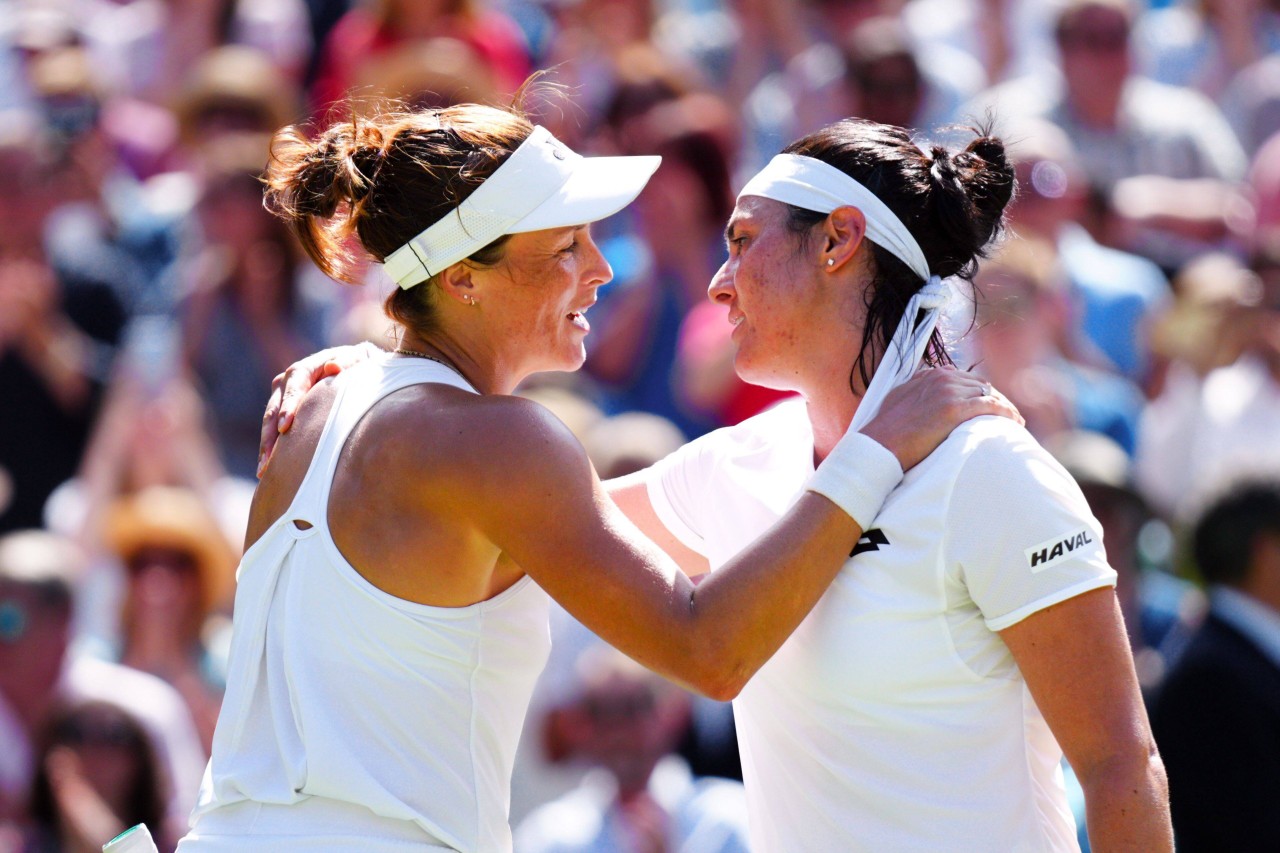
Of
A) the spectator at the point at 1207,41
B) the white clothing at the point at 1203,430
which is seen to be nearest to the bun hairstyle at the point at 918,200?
the white clothing at the point at 1203,430

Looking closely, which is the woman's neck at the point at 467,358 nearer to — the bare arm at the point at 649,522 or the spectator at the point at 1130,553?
the bare arm at the point at 649,522

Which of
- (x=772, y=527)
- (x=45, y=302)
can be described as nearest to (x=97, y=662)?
(x=45, y=302)

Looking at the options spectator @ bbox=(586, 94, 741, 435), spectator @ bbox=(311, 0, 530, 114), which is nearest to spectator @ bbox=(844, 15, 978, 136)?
spectator @ bbox=(586, 94, 741, 435)

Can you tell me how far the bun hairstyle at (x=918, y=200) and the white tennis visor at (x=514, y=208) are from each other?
35cm

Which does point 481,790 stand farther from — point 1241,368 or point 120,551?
point 1241,368

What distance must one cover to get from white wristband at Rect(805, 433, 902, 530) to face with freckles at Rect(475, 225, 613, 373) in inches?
18.8

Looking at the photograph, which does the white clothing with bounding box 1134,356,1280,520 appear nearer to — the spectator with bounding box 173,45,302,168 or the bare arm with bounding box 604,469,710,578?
the bare arm with bounding box 604,469,710,578

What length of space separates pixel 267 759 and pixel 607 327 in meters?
3.59

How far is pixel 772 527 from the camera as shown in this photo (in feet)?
8.33

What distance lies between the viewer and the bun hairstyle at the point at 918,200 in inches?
107

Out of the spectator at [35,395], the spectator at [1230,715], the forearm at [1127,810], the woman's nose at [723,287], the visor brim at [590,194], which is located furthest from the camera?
the spectator at [35,395]

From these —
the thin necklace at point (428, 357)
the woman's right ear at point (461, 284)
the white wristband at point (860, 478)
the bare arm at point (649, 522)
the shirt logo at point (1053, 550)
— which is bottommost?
the bare arm at point (649, 522)

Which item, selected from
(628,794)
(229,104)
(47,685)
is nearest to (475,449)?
(628,794)

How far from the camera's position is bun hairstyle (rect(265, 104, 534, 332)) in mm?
2629
